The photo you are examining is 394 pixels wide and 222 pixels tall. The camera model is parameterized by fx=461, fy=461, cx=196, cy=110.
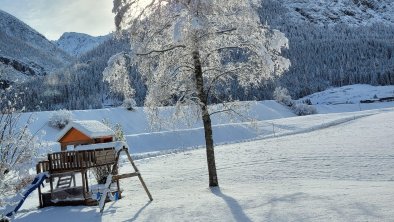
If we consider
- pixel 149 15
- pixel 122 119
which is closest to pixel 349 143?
pixel 149 15

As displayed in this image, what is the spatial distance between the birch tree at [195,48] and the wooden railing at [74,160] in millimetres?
2990

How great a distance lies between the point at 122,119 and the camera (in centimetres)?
6712

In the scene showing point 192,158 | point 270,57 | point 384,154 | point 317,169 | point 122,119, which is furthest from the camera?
point 122,119

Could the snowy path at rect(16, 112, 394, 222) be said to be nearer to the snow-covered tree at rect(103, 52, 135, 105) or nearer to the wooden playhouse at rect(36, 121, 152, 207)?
the wooden playhouse at rect(36, 121, 152, 207)

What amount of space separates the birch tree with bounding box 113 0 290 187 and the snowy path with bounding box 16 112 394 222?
10.4 feet

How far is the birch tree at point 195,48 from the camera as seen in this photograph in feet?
54.9

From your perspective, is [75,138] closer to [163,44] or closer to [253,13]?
[163,44]

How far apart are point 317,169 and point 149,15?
12.1 metres

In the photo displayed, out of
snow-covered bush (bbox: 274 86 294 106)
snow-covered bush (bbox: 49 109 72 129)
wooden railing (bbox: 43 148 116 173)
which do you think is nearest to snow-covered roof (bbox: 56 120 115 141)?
wooden railing (bbox: 43 148 116 173)

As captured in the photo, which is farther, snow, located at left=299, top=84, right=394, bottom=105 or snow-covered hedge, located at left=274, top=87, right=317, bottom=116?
snow, located at left=299, top=84, right=394, bottom=105

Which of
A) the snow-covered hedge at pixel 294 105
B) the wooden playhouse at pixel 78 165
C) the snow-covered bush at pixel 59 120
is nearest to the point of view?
the wooden playhouse at pixel 78 165

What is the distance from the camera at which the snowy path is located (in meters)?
11.5

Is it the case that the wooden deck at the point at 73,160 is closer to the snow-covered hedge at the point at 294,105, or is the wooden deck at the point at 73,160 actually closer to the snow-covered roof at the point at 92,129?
the snow-covered roof at the point at 92,129

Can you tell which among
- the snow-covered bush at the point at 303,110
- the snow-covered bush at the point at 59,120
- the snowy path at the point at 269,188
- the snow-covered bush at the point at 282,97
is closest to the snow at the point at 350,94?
the snow-covered bush at the point at 282,97
